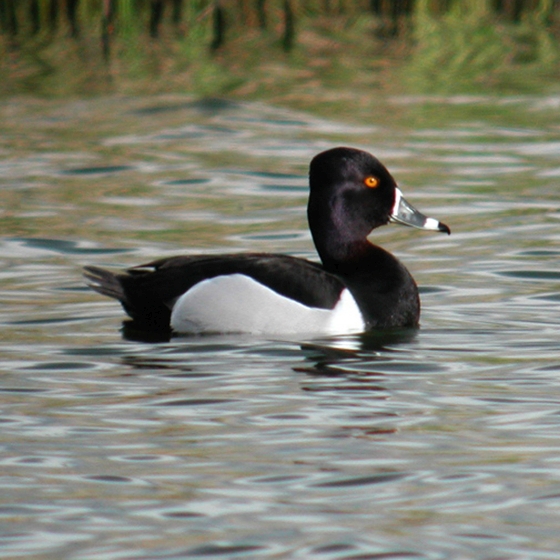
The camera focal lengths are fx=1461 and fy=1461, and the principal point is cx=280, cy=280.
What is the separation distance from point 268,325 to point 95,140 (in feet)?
23.2

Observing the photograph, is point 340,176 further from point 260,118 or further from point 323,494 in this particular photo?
point 260,118

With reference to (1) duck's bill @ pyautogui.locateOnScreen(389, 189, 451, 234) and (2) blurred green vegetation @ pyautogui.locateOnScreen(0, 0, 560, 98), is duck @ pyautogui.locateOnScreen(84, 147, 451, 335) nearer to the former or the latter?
(1) duck's bill @ pyautogui.locateOnScreen(389, 189, 451, 234)

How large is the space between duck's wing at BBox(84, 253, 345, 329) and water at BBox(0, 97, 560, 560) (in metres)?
0.21

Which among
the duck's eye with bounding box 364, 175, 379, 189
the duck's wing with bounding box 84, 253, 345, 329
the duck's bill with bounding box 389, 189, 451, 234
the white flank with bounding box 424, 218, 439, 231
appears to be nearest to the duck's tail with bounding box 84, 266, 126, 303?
the duck's wing with bounding box 84, 253, 345, 329

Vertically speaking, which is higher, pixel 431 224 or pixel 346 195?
pixel 346 195

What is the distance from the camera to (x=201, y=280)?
7445 millimetres

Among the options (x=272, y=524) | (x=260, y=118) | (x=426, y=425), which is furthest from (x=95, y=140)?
(x=272, y=524)

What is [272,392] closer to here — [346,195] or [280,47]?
[346,195]

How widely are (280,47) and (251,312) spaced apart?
1197 centimetres

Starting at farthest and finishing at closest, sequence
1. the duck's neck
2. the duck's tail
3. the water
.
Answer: the duck's tail, the duck's neck, the water

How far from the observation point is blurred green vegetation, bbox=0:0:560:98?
16.7m

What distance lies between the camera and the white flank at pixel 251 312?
729 cm

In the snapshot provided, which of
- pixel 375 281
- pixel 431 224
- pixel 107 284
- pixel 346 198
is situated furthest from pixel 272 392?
pixel 431 224

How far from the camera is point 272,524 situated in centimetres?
443
